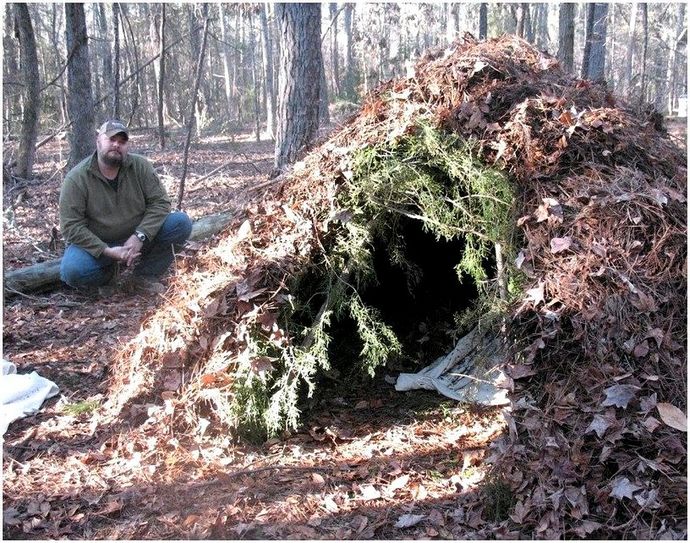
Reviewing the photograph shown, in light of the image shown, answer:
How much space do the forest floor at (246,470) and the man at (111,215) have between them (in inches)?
42.3

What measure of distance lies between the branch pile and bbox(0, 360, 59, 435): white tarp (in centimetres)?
51

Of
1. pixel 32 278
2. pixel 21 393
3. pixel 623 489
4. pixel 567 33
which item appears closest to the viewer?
pixel 623 489

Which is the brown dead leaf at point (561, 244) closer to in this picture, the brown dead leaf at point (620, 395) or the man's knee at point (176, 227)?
the brown dead leaf at point (620, 395)

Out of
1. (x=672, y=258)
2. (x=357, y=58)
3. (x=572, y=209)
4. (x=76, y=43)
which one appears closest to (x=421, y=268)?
(x=572, y=209)

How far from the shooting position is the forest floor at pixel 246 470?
3109 mm

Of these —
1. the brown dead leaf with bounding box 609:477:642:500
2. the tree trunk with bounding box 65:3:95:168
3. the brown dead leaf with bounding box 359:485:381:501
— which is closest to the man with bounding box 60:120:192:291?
the tree trunk with bounding box 65:3:95:168

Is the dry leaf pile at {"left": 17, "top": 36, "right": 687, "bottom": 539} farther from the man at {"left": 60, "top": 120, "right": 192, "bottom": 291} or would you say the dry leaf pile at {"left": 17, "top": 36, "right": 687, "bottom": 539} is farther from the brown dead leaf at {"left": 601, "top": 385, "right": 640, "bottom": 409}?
the man at {"left": 60, "top": 120, "right": 192, "bottom": 291}

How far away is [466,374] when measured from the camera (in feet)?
14.5

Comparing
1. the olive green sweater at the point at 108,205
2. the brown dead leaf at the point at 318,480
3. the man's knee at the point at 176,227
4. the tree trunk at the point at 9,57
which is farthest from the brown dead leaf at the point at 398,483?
the tree trunk at the point at 9,57

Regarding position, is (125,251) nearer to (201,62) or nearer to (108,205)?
(108,205)

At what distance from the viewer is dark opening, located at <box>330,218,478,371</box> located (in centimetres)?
513

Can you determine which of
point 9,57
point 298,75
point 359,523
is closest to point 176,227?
point 298,75

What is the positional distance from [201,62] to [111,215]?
3.32 m

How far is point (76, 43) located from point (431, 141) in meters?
6.54
